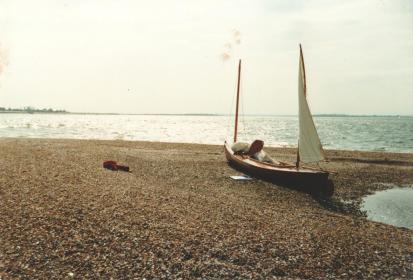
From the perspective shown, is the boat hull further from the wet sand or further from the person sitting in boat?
the person sitting in boat

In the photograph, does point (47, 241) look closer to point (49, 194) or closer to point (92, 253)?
point (92, 253)

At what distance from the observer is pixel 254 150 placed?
25016mm

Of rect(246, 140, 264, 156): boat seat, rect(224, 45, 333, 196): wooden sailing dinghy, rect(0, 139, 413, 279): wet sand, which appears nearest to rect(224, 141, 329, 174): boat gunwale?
rect(224, 45, 333, 196): wooden sailing dinghy

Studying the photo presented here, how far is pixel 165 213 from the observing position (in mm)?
12023

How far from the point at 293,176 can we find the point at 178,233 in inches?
394

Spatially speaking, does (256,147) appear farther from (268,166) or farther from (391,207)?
(391,207)

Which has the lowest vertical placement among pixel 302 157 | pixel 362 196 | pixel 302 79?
pixel 362 196

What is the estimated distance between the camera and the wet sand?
326 inches

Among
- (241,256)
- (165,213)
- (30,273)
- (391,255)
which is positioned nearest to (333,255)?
(391,255)

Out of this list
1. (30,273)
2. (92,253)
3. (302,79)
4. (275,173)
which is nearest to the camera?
(30,273)

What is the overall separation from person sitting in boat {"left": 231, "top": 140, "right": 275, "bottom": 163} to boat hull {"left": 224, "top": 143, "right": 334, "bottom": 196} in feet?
2.69

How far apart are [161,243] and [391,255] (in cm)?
652

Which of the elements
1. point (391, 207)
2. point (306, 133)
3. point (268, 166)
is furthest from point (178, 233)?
point (391, 207)

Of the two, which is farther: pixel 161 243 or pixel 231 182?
pixel 231 182
